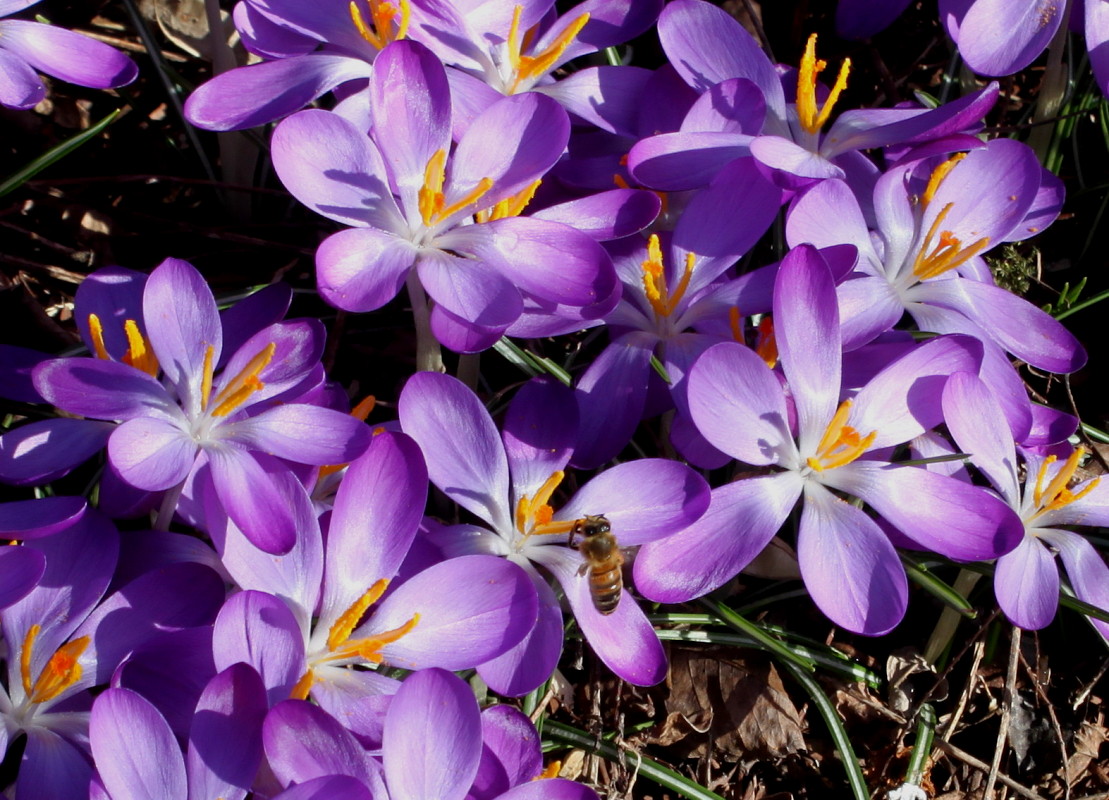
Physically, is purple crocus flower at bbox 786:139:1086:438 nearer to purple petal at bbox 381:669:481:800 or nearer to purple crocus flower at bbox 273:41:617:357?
purple crocus flower at bbox 273:41:617:357

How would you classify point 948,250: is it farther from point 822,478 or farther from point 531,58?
point 531,58

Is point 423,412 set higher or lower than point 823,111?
lower

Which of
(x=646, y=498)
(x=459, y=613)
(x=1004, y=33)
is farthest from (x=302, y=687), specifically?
(x=1004, y=33)

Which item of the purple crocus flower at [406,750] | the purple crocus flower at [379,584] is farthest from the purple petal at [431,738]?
the purple crocus flower at [379,584]

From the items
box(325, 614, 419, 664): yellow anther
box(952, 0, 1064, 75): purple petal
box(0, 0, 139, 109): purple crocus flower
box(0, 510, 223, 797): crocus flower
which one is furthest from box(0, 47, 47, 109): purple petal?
box(952, 0, 1064, 75): purple petal

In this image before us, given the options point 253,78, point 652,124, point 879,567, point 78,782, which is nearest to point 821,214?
point 652,124

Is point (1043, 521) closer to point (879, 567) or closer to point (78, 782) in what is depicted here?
point (879, 567)

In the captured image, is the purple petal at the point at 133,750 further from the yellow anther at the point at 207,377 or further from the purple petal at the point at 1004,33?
the purple petal at the point at 1004,33

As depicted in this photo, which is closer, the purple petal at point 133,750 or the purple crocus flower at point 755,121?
the purple petal at point 133,750
